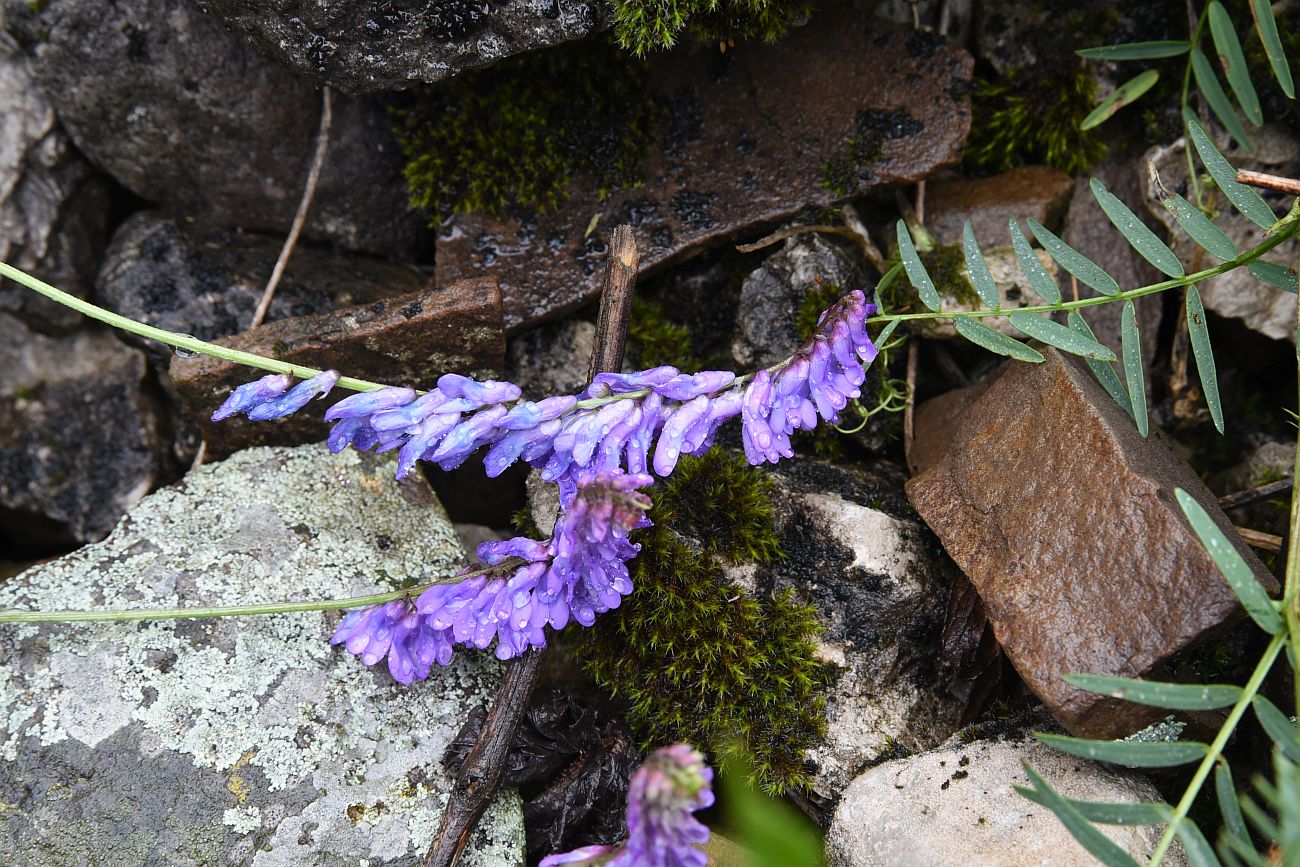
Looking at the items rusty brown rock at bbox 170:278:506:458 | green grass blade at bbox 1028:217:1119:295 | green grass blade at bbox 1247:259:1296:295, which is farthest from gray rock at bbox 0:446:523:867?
green grass blade at bbox 1247:259:1296:295

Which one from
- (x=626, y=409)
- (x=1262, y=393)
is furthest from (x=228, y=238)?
(x=1262, y=393)

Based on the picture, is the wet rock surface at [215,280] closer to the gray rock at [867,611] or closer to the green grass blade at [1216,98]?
the gray rock at [867,611]

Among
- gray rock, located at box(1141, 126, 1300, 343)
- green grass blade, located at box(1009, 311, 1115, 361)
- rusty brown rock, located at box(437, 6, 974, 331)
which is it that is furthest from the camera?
rusty brown rock, located at box(437, 6, 974, 331)

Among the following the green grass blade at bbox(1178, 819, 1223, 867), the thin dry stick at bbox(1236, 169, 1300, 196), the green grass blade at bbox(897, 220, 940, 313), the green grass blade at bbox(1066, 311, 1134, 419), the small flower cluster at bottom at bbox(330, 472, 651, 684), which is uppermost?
the thin dry stick at bbox(1236, 169, 1300, 196)

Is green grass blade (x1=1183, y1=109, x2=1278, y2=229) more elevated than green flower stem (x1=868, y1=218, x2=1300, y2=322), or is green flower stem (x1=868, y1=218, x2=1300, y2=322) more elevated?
green grass blade (x1=1183, y1=109, x2=1278, y2=229)

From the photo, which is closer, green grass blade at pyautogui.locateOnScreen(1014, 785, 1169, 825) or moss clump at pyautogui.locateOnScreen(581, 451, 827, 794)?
green grass blade at pyautogui.locateOnScreen(1014, 785, 1169, 825)

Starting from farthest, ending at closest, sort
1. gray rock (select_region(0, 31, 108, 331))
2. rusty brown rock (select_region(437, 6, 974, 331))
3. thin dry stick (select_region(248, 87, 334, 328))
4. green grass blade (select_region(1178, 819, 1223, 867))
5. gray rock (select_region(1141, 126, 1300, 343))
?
gray rock (select_region(0, 31, 108, 331)) → thin dry stick (select_region(248, 87, 334, 328)) → rusty brown rock (select_region(437, 6, 974, 331)) → gray rock (select_region(1141, 126, 1300, 343)) → green grass blade (select_region(1178, 819, 1223, 867))

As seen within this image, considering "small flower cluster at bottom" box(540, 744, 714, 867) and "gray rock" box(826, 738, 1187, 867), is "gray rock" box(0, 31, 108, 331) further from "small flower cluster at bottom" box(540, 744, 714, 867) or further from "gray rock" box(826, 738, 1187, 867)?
"gray rock" box(826, 738, 1187, 867)

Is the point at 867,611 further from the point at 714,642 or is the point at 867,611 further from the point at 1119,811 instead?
the point at 1119,811
